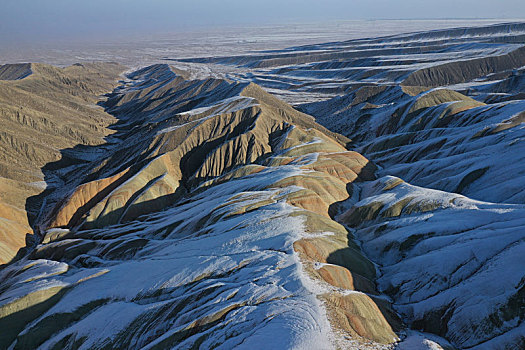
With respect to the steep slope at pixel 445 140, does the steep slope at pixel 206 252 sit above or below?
below

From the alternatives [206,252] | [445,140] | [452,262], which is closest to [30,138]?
[206,252]

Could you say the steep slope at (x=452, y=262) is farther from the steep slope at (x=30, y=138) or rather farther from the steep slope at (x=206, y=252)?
the steep slope at (x=30, y=138)

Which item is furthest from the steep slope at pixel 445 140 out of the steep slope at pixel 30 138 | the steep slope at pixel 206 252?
the steep slope at pixel 30 138

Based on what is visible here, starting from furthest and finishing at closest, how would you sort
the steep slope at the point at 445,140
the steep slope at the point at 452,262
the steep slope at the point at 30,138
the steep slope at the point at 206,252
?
1. the steep slope at the point at 30,138
2. the steep slope at the point at 445,140
3. the steep slope at the point at 206,252
4. the steep slope at the point at 452,262

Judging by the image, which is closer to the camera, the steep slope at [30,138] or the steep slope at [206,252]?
the steep slope at [206,252]

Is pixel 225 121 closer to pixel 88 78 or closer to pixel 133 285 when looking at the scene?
pixel 133 285

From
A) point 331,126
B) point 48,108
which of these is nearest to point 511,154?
point 331,126

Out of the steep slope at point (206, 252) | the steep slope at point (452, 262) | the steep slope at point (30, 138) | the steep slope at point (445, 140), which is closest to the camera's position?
the steep slope at point (452, 262)
